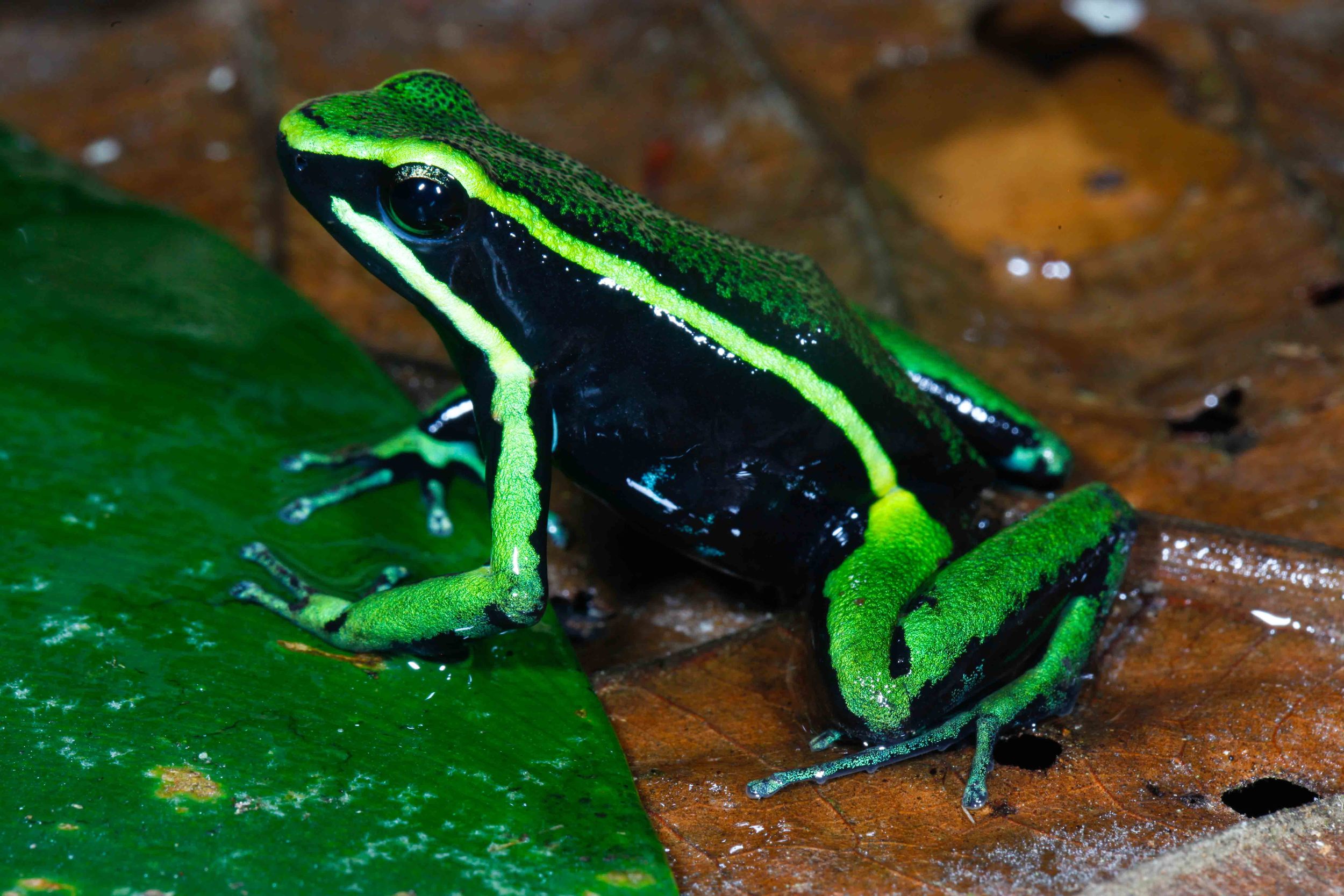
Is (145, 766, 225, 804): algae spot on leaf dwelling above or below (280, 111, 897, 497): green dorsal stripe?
below

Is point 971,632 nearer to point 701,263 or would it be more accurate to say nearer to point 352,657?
point 701,263

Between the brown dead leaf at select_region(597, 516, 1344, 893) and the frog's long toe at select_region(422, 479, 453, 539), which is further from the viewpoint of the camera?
the frog's long toe at select_region(422, 479, 453, 539)

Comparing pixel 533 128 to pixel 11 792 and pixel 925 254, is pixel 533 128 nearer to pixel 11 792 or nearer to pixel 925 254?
pixel 925 254

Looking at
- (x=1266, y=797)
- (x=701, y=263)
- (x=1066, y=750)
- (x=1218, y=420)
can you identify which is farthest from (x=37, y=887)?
(x=1218, y=420)

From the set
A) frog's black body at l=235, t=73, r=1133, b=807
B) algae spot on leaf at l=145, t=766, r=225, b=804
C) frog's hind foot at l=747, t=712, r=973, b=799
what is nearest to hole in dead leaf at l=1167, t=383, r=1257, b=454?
frog's black body at l=235, t=73, r=1133, b=807

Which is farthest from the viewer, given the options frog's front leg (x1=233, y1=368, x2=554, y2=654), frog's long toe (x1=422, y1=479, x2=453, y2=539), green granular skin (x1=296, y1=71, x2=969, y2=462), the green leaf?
frog's long toe (x1=422, y1=479, x2=453, y2=539)

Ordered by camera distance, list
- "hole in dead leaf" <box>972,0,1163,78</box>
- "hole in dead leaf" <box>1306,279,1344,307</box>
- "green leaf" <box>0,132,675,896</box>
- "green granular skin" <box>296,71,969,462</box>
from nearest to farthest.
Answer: "green leaf" <box>0,132,675,896</box>
"green granular skin" <box>296,71,969,462</box>
"hole in dead leaf" <box>1306,279,1344,307</box>
"hole in dead leaf" <box>972,0,1163,78</box>

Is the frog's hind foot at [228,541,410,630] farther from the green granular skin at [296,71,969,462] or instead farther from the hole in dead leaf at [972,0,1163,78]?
the hole in dead leaf at [972,0,1163,78]

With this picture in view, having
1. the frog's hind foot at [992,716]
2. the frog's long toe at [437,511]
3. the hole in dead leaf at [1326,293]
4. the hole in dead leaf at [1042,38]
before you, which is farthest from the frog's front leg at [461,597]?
the hole in dead leaf at [1042,38]
